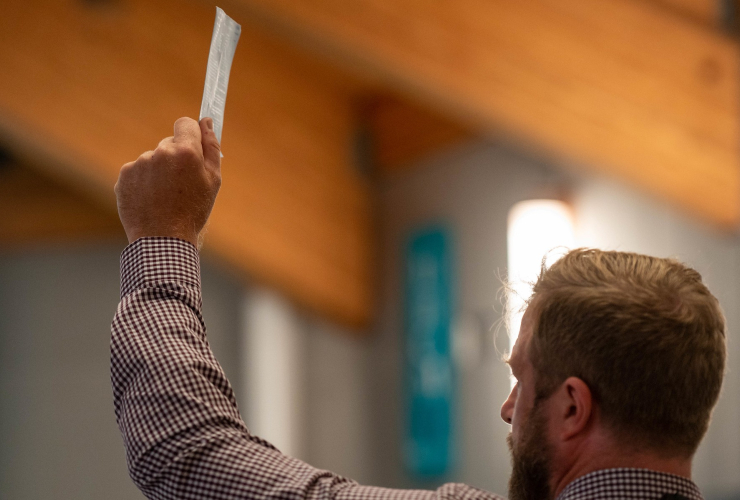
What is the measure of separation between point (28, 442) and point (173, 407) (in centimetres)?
800

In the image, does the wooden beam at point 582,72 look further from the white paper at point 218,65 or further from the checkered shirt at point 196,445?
the checkered shirt at point 196,445

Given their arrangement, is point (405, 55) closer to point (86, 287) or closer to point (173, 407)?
point (173, 407)

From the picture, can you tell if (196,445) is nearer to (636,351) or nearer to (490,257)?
(636,351)

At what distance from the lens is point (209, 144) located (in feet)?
4.19

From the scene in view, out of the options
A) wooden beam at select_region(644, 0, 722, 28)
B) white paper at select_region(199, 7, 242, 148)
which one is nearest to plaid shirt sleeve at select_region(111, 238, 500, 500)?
white paper at select_region(199, 7, 242, 148)

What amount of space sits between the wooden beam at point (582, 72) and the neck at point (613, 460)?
3100 millimetres

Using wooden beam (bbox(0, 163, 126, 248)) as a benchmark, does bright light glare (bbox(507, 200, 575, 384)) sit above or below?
below

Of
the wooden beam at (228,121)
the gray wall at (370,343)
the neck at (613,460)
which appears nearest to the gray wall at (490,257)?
the gray wall at (370,343)

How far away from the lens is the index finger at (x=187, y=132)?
1239mm

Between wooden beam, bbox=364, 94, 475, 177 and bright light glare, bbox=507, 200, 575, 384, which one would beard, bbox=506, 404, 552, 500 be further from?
wooden beam, bbox=364, 94, 475, 177

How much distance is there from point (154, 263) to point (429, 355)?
19.0 ft

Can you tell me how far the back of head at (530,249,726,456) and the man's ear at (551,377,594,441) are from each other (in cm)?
1

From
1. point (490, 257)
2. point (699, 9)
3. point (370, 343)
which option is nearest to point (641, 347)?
point (699, 9)

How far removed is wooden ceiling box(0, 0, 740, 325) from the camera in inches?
159
